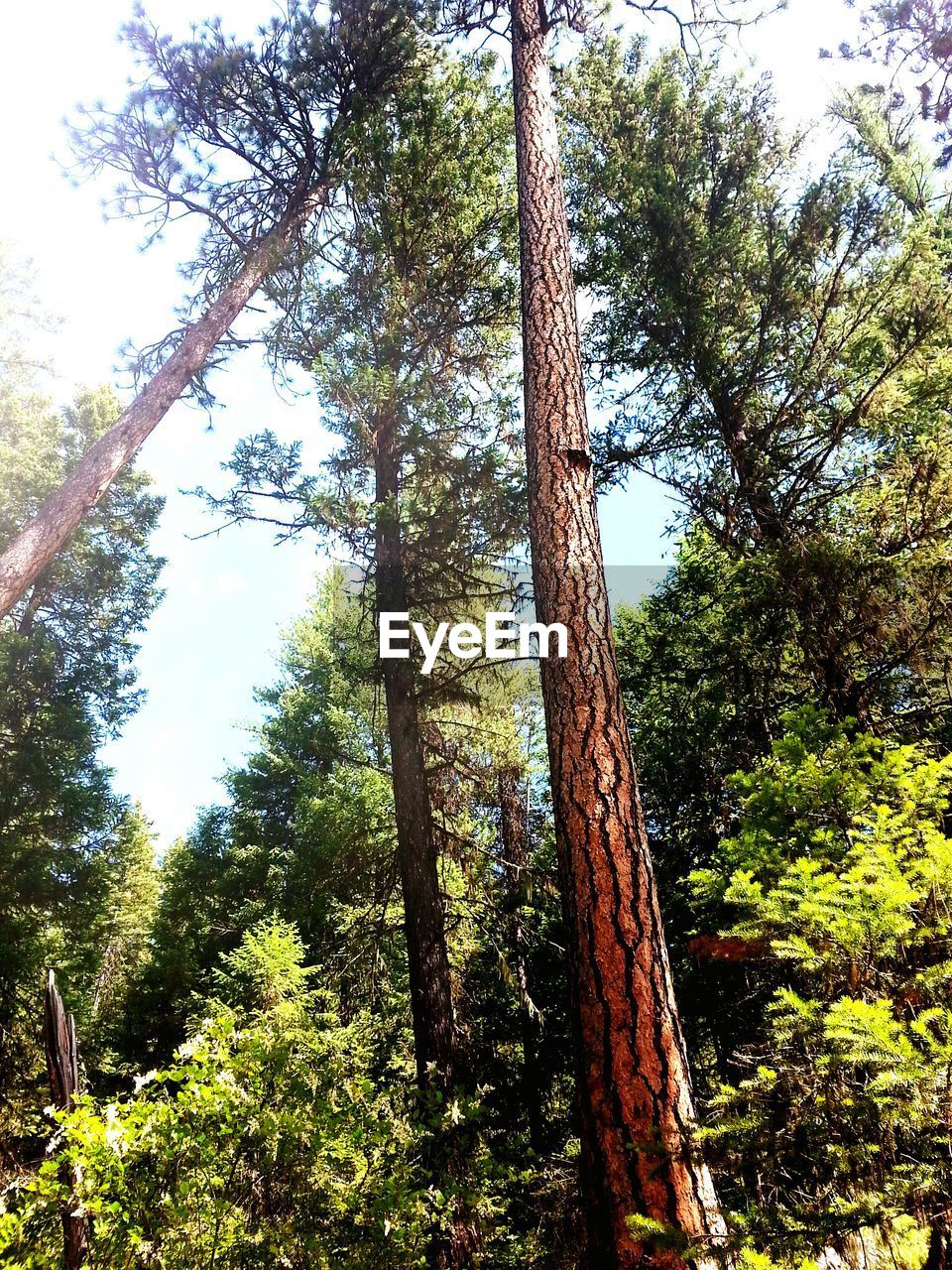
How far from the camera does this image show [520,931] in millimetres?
7367

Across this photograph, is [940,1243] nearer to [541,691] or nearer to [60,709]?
[541,691]

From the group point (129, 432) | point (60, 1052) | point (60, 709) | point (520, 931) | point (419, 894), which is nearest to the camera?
point (60, 1052)

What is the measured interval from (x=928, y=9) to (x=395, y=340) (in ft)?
23.0

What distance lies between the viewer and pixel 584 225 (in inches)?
324

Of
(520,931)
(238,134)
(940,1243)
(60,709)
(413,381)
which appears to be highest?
(238,134)

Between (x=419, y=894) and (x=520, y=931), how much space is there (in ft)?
5.90

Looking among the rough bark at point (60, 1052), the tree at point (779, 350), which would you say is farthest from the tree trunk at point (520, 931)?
the tree at point (779, 350)

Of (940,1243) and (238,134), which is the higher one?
(238,134)

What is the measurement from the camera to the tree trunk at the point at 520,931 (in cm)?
714

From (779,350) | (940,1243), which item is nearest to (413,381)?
(779,350)

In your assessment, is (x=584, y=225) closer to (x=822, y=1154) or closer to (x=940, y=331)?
(x=940, y=331)

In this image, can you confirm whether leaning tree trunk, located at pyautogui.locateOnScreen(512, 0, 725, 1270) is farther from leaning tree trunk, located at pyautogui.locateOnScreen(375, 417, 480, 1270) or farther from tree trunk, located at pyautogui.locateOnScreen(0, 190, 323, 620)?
tree trunk, located at pyautogui.locateOnScreen(0, 190, 323, 620)

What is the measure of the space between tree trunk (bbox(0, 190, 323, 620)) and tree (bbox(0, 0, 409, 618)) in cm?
2

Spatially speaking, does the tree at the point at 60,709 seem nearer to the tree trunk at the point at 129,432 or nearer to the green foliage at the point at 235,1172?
the tree trunk at the point at 129,432
